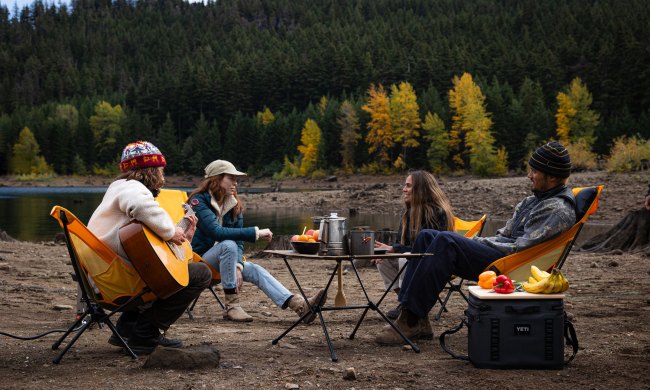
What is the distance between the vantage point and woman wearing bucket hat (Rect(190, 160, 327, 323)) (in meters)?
7.76

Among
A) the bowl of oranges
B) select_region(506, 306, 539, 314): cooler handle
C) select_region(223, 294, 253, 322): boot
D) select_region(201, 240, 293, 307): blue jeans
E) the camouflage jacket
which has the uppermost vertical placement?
the camouflage jacket

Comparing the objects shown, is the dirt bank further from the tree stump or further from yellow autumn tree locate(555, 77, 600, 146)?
yellow autumn tree locate(555, 77, 600, 146)

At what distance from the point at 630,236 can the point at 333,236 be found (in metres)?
10.8

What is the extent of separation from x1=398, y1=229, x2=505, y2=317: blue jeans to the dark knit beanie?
0.74 meters

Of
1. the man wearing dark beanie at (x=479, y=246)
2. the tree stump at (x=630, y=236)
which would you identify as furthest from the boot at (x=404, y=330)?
the tree stump at (x=630, y=236)

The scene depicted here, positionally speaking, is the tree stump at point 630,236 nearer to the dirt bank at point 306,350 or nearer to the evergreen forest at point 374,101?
the dirt bank at point 306,350

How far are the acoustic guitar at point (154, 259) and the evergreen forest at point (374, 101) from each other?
188 ft

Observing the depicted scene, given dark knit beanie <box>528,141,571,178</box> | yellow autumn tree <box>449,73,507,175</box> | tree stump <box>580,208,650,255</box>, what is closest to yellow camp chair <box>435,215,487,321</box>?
dark knit beanie <box>528,141,571,178</box>

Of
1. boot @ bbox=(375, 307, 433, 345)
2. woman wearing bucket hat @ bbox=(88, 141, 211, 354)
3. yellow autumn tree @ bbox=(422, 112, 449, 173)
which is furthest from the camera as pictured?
yellow autumn tree @ bbox=(422, 112, 449, 173)

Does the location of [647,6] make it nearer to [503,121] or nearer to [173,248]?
[503,121]

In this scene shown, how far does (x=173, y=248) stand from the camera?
19.4ft

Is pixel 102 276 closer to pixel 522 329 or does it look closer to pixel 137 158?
pixel 137 158

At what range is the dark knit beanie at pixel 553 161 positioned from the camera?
20.4 feet

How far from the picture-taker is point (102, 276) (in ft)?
19.0
